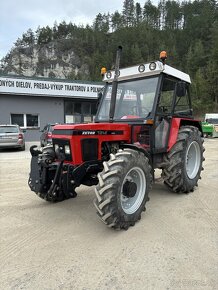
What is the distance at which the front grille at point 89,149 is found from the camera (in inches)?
171

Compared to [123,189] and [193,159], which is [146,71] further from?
[193,159]

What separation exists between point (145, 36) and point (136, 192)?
80.8 meters

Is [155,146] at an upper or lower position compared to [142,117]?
lower

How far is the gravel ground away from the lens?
9.53 feet

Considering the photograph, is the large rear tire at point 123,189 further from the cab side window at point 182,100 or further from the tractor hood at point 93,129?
the cab side window at point 182,100

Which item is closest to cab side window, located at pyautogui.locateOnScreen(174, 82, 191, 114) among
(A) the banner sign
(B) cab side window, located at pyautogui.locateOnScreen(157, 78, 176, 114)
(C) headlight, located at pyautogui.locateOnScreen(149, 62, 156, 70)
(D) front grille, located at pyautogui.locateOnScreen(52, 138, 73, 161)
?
(B) cab side window, located at pyautogui.locateOnScreen(157, 78, 176, 114)

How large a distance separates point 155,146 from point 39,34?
106m

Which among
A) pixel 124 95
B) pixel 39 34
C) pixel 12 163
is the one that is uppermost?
pixel 39 34

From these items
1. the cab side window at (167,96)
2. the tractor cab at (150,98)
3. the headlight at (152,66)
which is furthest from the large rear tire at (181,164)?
the headlight at (152,66)

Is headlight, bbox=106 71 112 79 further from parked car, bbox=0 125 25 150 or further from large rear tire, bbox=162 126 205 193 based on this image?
parked car, bbox=0 125 25 150

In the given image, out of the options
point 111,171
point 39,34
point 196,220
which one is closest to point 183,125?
point 196,220

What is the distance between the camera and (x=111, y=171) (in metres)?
3.86

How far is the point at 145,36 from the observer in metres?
78.7

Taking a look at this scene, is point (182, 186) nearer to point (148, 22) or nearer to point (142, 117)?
point (142, 117)
